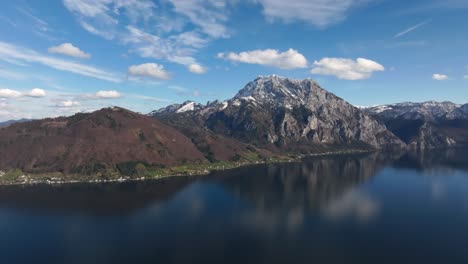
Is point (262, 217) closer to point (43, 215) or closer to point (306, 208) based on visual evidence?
point (306, 208)

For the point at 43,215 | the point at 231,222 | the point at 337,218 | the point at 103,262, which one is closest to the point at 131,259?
the point at 103,262

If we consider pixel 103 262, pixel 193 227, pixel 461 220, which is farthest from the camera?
pixel 461 220

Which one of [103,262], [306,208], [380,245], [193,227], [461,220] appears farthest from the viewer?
[306,208]

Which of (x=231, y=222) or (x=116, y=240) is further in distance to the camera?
(x=231, y=222)

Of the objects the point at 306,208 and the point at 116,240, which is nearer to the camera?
the point at 116,240

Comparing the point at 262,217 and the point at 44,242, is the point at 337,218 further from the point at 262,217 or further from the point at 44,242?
the point at 44,242

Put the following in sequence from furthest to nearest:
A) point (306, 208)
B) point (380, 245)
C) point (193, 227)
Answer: point (306, 208), point (193, 227), point (380, 245)

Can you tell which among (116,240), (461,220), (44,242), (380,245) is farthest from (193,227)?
(461,220)

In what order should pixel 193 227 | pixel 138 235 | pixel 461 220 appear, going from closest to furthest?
pixel 138 235, pixel 193 227, pixel 461 220

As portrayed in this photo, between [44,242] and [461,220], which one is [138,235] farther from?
[461,220]
